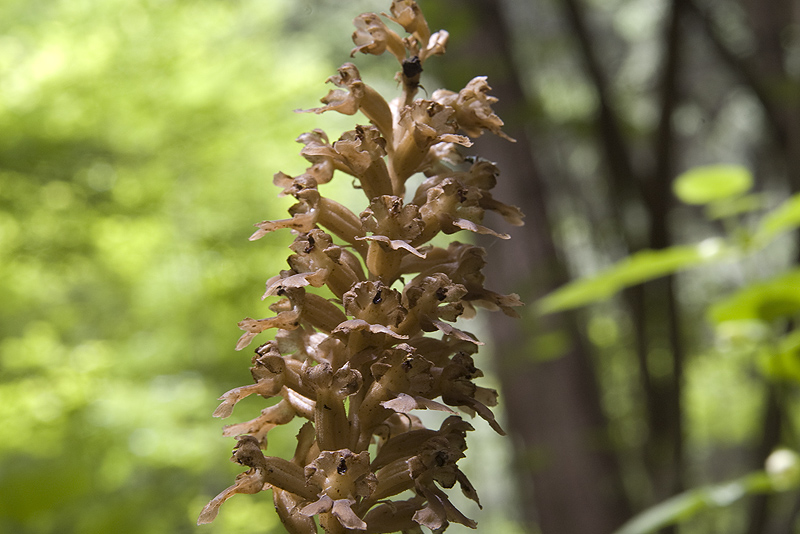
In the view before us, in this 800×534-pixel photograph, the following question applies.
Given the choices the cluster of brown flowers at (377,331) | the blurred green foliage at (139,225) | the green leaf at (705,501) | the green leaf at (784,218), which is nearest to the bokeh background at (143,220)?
the blurred green foliage at (139,225)

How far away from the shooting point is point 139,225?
284 inches

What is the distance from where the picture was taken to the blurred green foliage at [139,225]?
538 centimetres

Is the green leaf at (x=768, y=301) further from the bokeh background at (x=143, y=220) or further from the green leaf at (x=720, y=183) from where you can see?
the bokeh background at (x=143, y=220)

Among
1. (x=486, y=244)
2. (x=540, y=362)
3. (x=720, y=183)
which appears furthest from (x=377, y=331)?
(x=486, y=244)

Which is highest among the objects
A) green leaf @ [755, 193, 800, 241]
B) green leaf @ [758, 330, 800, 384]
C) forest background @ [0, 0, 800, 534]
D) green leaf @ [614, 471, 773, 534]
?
forest background @ [0, 0, 800, 534]

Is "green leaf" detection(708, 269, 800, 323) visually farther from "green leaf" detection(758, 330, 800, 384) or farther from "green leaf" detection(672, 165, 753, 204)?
"green leaf" detection(672, 165, 753, 204)

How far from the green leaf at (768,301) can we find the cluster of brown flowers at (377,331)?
70cm

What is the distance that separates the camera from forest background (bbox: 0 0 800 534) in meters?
2.35

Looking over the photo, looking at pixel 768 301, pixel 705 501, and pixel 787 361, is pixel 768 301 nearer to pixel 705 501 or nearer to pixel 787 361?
pixel 787 361

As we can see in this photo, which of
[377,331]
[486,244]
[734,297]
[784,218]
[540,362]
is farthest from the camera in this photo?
[486,244]

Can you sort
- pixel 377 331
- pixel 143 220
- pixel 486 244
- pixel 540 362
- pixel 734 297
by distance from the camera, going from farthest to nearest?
pixel 143 220 < pixel 486 244 < pixel 540 362 < pixel 734 297 < pixel 377 331

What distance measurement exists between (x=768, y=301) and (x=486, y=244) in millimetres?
2587

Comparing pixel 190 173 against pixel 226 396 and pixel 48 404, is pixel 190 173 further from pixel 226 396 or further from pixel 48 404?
pixel 226 396

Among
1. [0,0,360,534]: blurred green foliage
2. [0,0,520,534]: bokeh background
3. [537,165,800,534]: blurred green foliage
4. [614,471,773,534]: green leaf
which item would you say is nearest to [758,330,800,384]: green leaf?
[537,165,800,534]: blurred green foliage
